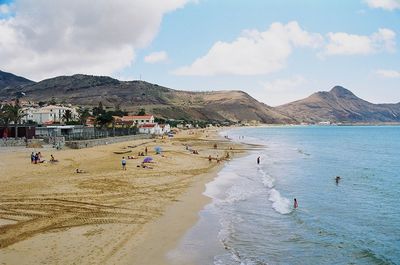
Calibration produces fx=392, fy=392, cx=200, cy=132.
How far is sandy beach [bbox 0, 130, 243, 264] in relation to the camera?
13227mm

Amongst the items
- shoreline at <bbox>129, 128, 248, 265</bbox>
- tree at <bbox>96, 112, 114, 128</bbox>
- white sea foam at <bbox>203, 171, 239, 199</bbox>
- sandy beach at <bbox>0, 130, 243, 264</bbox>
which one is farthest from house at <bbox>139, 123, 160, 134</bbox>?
shoreline at <bbox>129, 128, 248, 265</bbox>

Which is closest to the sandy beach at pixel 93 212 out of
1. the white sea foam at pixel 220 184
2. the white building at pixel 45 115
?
the white sea foam at pixel 220 184

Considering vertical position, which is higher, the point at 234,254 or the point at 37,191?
the point at 37,191

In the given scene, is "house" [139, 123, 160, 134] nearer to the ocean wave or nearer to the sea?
the ocean wave

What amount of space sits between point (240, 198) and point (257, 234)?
7973 mm

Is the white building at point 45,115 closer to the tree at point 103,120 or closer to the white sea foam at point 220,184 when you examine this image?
the tree at point 103,120

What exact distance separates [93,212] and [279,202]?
11762mm

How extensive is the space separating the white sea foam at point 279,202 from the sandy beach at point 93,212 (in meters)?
4.46

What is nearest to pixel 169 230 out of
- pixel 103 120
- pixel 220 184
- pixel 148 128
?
pixel 220 184

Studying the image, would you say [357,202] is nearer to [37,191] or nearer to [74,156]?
[37,191]

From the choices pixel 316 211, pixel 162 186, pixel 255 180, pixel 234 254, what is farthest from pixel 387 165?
pixel 234 254

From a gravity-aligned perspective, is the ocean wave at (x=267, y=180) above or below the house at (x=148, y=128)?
below

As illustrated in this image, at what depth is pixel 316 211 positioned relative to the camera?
22641 millimetres

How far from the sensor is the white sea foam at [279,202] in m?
22.4
